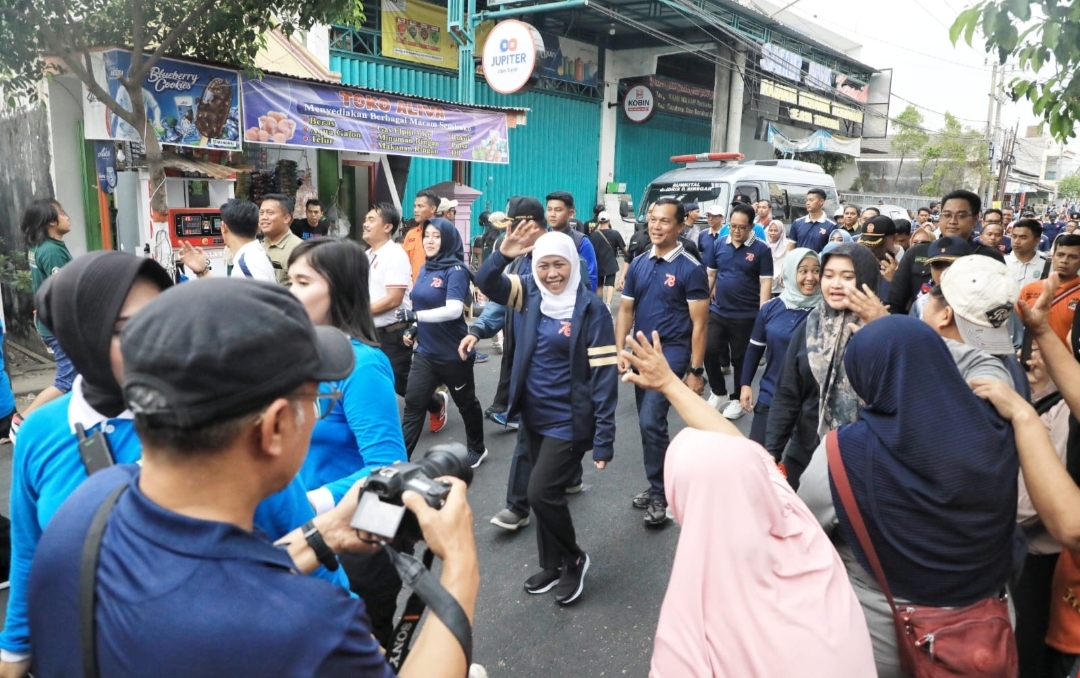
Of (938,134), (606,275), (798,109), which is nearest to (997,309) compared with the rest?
(606,275)

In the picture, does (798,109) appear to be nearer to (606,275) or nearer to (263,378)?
(606,275)

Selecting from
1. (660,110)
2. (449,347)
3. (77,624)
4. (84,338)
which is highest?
(660,110)

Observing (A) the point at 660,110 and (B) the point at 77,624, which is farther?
(A) the point at 660,110

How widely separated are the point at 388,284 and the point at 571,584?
2.28 metres

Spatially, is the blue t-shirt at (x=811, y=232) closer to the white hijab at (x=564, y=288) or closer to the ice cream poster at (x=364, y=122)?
the ice cream poster at (x=364, y=122)

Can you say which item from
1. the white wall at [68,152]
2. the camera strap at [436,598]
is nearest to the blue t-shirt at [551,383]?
the camera strap at [436,598]

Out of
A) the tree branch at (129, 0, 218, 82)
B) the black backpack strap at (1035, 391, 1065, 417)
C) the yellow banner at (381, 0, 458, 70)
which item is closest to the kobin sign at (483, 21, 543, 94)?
the yellow banner at (381, 0, 458, 70)

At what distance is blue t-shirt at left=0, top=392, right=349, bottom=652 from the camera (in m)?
1.56

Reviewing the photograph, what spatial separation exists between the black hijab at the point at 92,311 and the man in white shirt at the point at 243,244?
293 cm

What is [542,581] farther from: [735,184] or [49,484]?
[735,184]

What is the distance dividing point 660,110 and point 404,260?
51.0 feet

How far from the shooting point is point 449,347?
5078mm

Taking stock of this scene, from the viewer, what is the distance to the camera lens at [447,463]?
1501mm

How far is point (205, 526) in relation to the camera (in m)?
1.02
